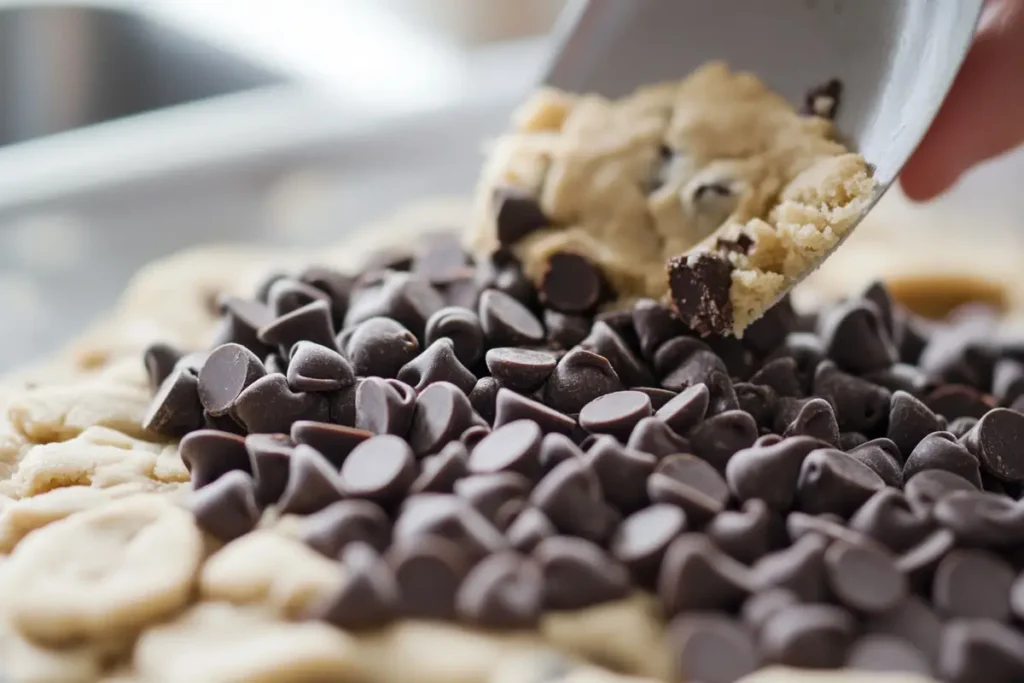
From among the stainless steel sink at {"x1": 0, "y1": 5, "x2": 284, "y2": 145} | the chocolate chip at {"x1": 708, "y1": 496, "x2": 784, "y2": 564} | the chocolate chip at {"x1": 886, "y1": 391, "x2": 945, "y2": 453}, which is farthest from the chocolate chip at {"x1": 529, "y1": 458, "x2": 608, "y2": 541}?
the stainless steel sink at {"x1": 0, "y1": 5, "x2": 284, "y2": 145}

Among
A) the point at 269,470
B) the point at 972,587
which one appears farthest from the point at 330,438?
the point at 972,587

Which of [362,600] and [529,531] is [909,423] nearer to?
[529,531]

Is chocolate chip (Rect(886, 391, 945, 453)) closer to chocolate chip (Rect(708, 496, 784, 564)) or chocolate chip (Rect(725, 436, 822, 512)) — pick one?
chocolate chip (Rect(725, 436, 822, 512))

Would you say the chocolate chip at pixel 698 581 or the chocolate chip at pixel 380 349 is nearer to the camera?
the chocolate chip at pixel 698 581

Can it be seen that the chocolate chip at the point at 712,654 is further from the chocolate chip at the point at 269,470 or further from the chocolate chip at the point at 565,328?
the chocolate chip at the point at 565,328

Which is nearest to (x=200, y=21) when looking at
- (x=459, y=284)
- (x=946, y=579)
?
(x=459, y=284)

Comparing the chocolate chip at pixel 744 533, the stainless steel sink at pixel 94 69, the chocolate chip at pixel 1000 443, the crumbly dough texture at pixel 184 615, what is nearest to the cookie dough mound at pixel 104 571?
the crumbly dough texture at pixel 184 615

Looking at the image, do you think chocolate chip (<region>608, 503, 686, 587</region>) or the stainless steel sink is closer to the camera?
chocolate chip (<region>608, 503, 686, 587</region>)
